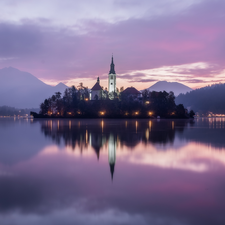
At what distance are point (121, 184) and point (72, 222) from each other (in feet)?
12.2

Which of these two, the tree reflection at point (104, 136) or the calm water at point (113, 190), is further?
the tree reflection at point (104, 136)

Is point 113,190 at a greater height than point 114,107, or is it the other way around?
point 114,107

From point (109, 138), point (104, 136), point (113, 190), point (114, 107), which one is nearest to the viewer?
point (113, 190)

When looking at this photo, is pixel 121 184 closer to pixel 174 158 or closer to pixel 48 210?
pixel 48 210

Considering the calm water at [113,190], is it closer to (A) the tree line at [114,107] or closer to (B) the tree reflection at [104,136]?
(B) the tree reflection at [104,136]

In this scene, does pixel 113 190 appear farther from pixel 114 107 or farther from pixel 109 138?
pixel 114 107

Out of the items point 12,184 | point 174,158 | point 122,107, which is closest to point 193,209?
point 12,184

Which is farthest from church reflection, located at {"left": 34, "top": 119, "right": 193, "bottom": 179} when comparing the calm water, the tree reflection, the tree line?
the tree line

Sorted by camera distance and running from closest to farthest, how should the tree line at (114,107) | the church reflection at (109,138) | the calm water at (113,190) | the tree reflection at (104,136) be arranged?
Answer: 1. the calm water at (113,190)
2. the church reflection at (109,138)
3. the tree reflection at (104,136)
4. the tree line at (114,107)

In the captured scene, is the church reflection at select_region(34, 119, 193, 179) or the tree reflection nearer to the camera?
the church reflection at select_region(34, 119, 193, 179)

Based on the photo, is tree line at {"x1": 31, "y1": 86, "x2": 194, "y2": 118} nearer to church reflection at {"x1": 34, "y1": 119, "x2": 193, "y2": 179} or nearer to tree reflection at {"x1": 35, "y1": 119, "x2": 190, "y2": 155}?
tree reflection at {"x1": 35, "y1": 119, "x2": 190, "y2": 155}

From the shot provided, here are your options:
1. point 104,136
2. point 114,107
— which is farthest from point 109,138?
point 114,107

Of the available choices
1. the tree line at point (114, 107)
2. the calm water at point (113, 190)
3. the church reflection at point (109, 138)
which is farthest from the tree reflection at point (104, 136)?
the tree line at point (114, 107)

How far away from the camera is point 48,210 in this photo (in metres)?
7.96
